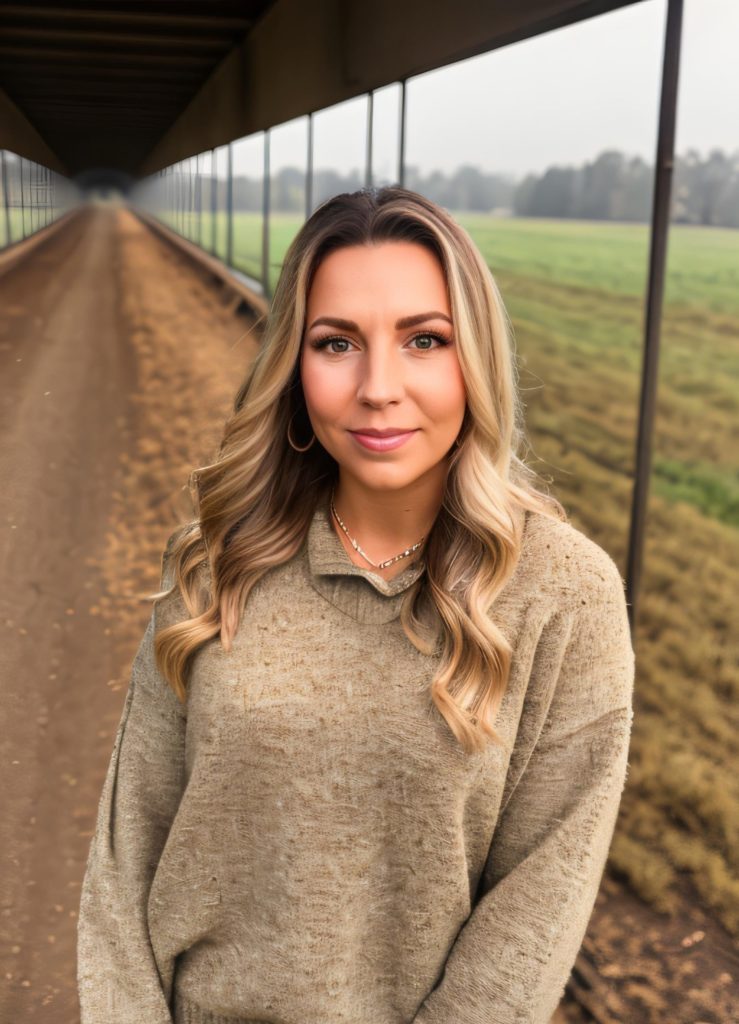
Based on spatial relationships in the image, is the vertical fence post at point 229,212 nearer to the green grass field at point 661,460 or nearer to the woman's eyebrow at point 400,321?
the green grass field at point 661,460

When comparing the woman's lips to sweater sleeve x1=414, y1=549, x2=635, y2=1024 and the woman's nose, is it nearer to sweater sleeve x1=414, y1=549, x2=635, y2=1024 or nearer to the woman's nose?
the woman's nose

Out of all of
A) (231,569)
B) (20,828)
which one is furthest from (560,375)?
(231,569)

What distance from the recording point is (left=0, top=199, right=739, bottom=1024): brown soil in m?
1.88

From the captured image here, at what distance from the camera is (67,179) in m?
2.44

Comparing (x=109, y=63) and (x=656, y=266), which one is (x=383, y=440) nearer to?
(x=656, y=266)

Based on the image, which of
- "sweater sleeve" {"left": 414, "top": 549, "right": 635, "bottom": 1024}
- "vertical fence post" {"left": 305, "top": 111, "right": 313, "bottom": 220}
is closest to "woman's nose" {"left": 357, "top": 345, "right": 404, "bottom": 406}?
"sweater sleeve" {"left": 414, "top": 549, "right": 635, "bottom": 1024}

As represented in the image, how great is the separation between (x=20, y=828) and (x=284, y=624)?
41.5 inches

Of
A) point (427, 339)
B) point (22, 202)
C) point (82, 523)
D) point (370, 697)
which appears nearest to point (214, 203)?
point (22, 202)

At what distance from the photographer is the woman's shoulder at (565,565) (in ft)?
3.30

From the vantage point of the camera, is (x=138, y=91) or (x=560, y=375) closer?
(x=138, y=91)

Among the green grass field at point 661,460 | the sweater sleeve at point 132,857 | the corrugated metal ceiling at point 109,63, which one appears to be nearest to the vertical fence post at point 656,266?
the green grass field at point 661,460

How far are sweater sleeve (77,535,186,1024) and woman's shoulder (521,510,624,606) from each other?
1.35 feet

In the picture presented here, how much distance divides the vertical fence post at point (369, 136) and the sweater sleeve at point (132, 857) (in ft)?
5.89

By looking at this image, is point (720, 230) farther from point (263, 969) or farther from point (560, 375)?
point (263, 969)
